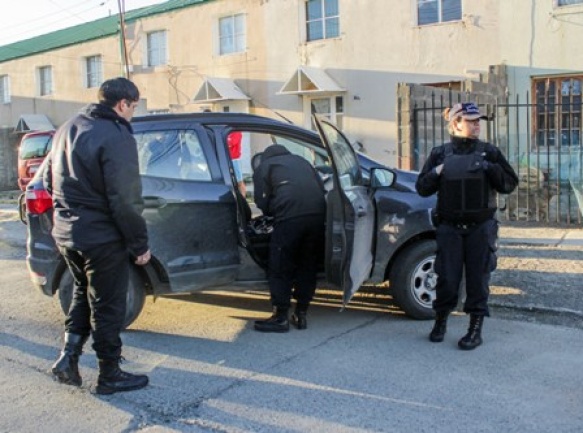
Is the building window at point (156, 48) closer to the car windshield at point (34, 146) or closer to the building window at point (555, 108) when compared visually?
the car windshield at point (34, 146)

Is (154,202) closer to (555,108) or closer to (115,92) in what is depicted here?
(115,92)

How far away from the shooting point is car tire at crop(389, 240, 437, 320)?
17.7 ft

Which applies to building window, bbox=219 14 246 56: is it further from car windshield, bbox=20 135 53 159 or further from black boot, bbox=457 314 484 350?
black boot, bbox=457 314 484 350

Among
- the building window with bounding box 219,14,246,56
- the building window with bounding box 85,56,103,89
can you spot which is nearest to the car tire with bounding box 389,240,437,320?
the building window with bounding box 219,14,246,56

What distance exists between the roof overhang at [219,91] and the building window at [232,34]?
1042 mm

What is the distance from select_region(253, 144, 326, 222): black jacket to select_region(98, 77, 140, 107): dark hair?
1525 mm

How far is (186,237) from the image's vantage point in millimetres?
5105

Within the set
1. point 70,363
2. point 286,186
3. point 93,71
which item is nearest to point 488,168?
point 286,186

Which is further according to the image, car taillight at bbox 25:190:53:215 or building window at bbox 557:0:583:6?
building window at bbox 557:0:583:6

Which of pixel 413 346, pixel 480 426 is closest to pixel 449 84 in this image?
pixel 413 346

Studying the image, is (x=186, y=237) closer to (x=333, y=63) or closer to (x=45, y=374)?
(x=45, y=374)

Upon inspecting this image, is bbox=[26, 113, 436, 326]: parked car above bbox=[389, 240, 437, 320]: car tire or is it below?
above

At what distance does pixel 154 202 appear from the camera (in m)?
4.98

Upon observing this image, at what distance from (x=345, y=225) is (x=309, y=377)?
1.19m
